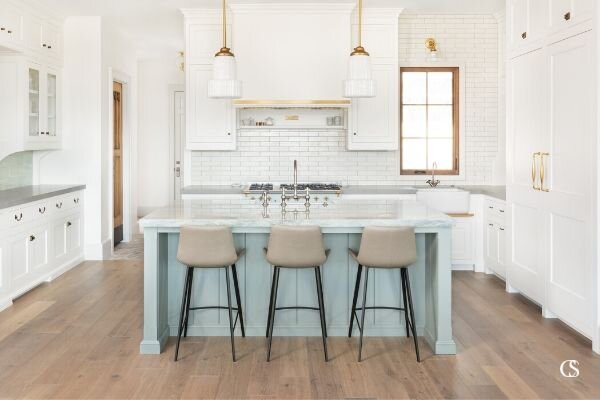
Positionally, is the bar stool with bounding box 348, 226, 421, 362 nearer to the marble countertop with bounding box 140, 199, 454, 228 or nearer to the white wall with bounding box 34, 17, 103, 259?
the marble countertop with bounding box 140, 199, 454, 228

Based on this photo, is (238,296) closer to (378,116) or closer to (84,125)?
(378,116)

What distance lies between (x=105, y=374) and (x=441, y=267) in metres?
2.27

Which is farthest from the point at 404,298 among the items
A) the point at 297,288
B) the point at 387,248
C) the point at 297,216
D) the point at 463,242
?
the point at 463,242

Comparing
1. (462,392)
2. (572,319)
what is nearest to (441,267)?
(462,392)

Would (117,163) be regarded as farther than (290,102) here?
Yes

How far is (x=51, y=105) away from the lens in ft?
22.0

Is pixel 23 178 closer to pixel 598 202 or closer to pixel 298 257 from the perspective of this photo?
pixel 298 257

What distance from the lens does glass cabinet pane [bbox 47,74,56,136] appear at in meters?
6.63

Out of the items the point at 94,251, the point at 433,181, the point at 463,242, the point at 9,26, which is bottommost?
the point at 94,251

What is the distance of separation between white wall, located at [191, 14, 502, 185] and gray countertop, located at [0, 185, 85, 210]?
1504 mm

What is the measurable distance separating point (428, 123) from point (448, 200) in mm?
1296

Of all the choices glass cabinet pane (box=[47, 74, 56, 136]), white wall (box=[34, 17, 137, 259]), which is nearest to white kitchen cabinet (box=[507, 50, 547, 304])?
white wall (box=[34, 17, 137, 259])

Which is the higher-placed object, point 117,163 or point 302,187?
point 117,163

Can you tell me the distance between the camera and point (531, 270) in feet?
16.4
